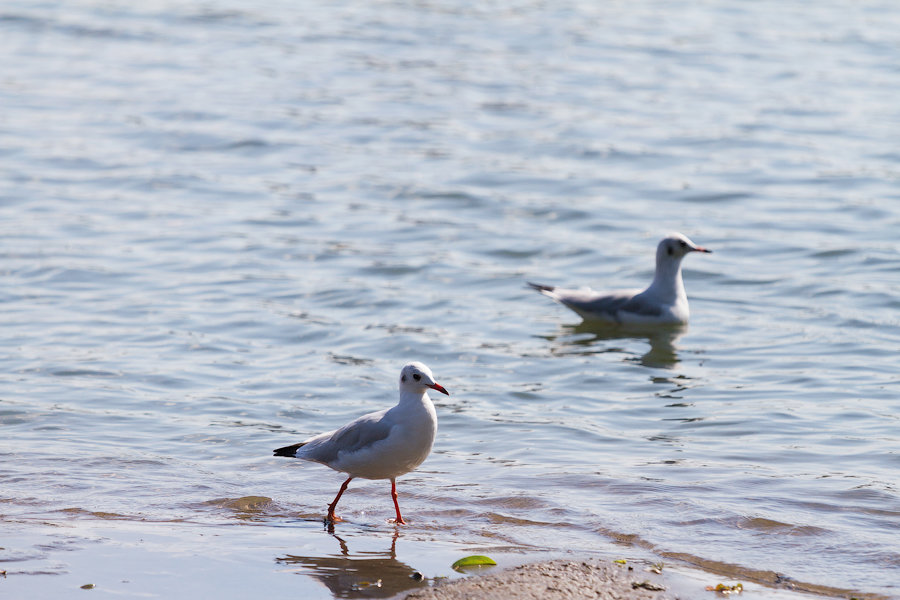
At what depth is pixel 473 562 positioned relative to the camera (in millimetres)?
6977

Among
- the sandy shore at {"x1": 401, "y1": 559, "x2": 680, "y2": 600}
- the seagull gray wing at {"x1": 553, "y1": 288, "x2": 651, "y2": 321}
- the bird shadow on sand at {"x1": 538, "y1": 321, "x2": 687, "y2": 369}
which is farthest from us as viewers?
the seagull gray wing at {"x1": 553, "y1": 288, "x2": 651, "y2": 321}

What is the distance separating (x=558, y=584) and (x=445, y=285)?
27.5ft

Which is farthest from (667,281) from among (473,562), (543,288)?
(473,562)

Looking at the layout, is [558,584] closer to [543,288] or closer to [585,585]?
[585,585]

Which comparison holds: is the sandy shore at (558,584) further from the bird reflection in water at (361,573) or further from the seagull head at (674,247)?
the seagull head at (674,247)

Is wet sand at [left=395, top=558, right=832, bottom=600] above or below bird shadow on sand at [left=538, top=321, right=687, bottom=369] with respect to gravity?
above

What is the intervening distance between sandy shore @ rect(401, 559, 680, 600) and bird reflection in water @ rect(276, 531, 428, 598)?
7.8 inches

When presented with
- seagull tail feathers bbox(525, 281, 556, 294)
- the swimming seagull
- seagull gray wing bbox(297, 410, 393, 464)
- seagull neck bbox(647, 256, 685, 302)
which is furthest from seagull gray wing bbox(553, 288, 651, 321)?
seagull gray wing bbox(297, 410, 393, 464)

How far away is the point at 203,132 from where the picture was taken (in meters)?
21.2

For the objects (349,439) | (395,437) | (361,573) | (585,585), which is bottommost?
(361,573)

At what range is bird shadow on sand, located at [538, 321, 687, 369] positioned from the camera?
12.9m

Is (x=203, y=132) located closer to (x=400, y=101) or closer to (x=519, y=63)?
(x=400, y=101)

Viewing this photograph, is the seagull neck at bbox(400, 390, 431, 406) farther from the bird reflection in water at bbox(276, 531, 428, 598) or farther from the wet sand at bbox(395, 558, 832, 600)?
the wet sand at bbox(395, 558, 832, 600)

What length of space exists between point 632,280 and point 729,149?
19.6 feet
